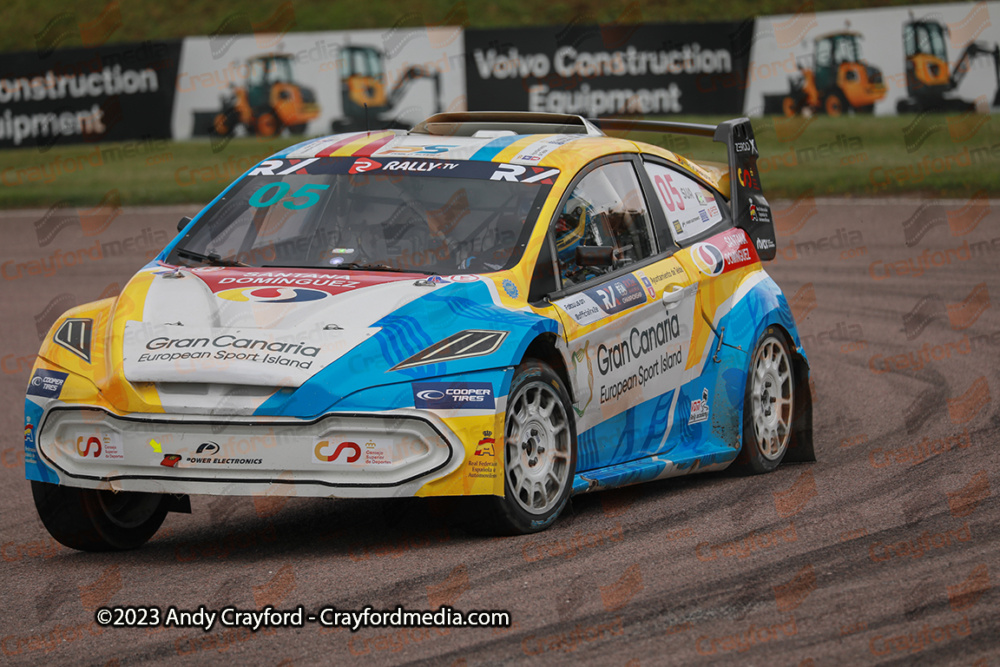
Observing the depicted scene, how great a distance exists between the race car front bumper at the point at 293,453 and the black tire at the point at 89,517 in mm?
491

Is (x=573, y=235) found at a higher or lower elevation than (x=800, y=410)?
higher

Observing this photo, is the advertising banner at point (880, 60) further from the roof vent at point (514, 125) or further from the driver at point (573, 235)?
the driver at point (573, 235)

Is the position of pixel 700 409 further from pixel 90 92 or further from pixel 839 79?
pixel 90 92

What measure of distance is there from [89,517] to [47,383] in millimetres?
577

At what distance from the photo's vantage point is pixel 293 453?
17.7 feet

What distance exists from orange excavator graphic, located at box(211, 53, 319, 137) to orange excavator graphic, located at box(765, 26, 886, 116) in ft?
25.6

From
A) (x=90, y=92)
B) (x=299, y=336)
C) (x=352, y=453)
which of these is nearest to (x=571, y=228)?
(x=299, y=336)

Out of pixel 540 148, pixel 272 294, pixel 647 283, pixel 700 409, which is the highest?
pixel 540 148

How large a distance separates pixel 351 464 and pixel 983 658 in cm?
230

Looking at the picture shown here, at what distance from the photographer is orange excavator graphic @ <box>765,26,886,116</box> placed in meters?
21.9

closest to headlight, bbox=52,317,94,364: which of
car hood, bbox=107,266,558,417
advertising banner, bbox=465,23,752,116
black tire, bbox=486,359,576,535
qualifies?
car hood, bbox=107,266,558,417

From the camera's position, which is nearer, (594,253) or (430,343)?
(430,343)

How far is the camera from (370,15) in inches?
1241

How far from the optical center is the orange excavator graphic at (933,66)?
21469mm
